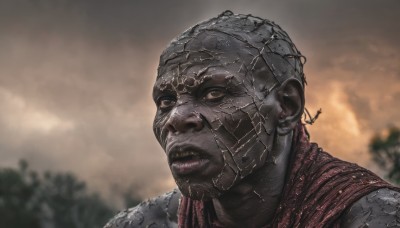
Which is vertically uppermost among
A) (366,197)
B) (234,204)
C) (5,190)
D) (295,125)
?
(5,190)

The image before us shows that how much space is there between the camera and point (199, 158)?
4.28 metres

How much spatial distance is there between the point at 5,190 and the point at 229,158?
34.3 meters

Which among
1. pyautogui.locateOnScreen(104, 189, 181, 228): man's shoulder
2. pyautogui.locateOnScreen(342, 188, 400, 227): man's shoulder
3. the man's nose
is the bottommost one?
pyautogui.locateOnScreen(342, 188, 400, 227): man's shoulder

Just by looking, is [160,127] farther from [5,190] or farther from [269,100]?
[5,190]

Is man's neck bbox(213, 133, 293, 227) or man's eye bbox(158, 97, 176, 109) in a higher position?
man's eye bbox(158, 97, 176, 109)

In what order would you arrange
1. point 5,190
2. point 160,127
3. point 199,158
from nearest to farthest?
point 199,158, point 160,127, point 5,190

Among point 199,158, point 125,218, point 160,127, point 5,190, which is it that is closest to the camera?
point 199,158

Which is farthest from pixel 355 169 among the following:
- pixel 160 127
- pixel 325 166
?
pixel 160 127

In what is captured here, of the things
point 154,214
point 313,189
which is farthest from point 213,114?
point 154,214

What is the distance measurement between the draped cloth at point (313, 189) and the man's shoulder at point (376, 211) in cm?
4

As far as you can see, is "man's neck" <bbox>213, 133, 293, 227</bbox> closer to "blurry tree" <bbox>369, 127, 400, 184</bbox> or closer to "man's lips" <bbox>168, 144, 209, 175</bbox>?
"man's lips" <bbox>168, 144, 209, 175</bbox>

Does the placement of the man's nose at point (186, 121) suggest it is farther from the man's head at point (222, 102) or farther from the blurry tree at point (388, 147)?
the blurry tree at point (388, 147)

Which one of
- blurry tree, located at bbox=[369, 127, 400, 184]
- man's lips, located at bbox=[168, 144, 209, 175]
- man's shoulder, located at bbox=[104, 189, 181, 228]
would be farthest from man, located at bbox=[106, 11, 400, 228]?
blurry tree, located at bbox=[369, 127, 400, 184]

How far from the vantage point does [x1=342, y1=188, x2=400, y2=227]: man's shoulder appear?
4.11 metres
